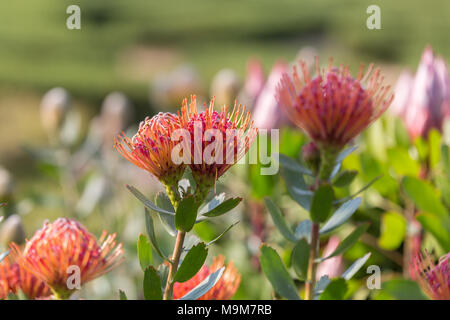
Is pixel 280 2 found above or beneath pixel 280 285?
above

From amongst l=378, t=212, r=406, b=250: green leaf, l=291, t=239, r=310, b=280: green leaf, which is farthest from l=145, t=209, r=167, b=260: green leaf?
l=378, t=212, r=406, b=250: green leaf

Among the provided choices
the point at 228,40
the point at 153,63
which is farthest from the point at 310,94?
the point at 228,40

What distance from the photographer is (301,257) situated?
0.52m

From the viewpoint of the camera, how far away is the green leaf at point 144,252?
0.49 meters

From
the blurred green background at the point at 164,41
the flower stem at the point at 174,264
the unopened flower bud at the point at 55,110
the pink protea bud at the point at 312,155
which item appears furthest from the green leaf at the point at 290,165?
the blurred green background at the point at 164,41

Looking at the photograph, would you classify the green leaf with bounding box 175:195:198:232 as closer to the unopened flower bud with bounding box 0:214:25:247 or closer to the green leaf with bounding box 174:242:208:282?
the green leaf with bounding box 174:242:208:282

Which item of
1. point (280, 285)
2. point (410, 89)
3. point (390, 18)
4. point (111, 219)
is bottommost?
point (111, 219)

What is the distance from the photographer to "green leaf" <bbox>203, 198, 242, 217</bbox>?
46cm

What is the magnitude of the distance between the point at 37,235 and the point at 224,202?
0.17 m

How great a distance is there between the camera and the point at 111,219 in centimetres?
125

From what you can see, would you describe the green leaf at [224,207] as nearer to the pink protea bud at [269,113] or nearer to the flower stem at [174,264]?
the flower stem at [174,264]

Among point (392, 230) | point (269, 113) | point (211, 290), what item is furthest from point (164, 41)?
point (211, 290)

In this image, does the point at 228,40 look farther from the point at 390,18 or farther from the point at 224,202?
the point at 224,202
